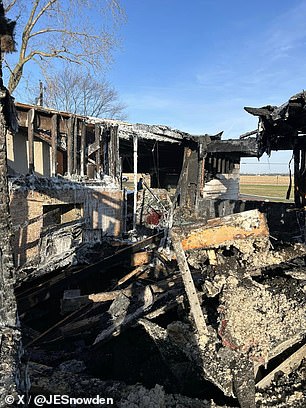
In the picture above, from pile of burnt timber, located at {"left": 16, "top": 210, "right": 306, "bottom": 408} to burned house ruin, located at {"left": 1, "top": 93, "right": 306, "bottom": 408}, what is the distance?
0.5 inches

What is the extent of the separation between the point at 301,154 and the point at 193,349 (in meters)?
5.05

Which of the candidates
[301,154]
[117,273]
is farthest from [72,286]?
[301,154]

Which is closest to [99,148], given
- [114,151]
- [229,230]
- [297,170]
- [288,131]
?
[114,151]

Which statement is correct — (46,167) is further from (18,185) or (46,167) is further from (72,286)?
(72,286)

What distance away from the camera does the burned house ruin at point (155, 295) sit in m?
2.97

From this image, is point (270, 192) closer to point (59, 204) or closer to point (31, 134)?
point (59, 204)

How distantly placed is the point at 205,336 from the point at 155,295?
135 centimetres

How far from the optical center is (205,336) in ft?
10.3

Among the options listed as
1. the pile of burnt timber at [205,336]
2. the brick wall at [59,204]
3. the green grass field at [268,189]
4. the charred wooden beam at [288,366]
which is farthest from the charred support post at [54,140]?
the green grass field at [268,189]

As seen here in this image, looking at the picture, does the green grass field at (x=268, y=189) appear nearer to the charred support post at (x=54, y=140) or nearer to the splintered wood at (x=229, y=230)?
the charred support post at (x=54, y=140)

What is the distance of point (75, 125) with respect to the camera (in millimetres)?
8039

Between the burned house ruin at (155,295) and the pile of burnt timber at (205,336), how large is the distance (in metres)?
0.01

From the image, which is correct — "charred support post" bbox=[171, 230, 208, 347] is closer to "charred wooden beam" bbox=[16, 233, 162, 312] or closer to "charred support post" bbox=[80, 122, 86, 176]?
"charred wooden beam" bbox=[16, 233, 162, 312]

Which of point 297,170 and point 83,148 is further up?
point 83,148
